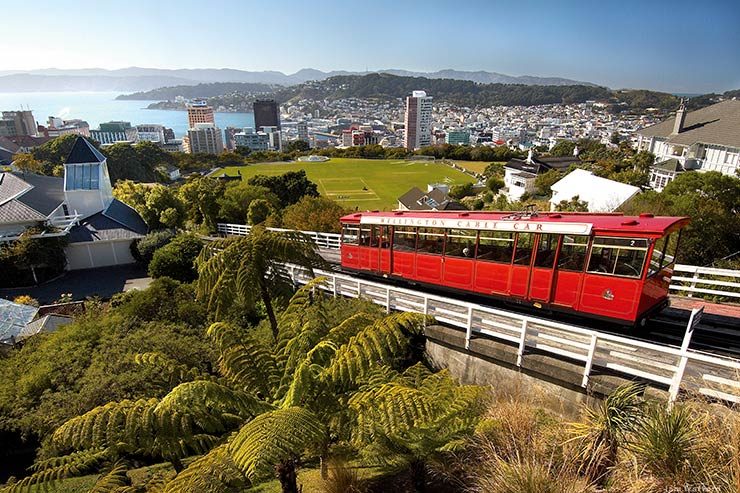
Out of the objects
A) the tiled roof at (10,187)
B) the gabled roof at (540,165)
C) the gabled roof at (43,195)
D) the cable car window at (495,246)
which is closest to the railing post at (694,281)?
the cable car window at (495,246)

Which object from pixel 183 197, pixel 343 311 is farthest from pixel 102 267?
pixel 343 311

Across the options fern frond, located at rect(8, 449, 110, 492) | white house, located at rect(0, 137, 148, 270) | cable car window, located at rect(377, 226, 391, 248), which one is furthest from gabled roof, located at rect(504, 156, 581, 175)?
fern frond, located at rect(8, 449, 110, 492)

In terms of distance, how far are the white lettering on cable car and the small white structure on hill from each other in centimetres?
2154

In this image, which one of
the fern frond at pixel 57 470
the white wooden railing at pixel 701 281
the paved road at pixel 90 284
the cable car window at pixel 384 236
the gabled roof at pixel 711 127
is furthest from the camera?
the gabled roof at pixel 711 127

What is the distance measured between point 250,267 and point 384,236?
6288 millimetres

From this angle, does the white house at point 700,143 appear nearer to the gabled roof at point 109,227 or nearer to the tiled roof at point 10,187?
the gabled roof at point 109,227

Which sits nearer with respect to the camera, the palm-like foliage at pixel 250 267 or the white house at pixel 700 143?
the palm-like foliage at pixel 250 267

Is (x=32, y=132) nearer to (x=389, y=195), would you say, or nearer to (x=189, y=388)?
(x=389, y=195)

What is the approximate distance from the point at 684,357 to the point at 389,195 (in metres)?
64.4

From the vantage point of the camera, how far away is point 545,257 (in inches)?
396

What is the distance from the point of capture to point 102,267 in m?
29.0

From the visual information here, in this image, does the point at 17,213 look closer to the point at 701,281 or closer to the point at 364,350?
the point at 364,350

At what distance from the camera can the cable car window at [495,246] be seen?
10.7 m

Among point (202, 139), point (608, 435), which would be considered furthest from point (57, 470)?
point (202, 139)
